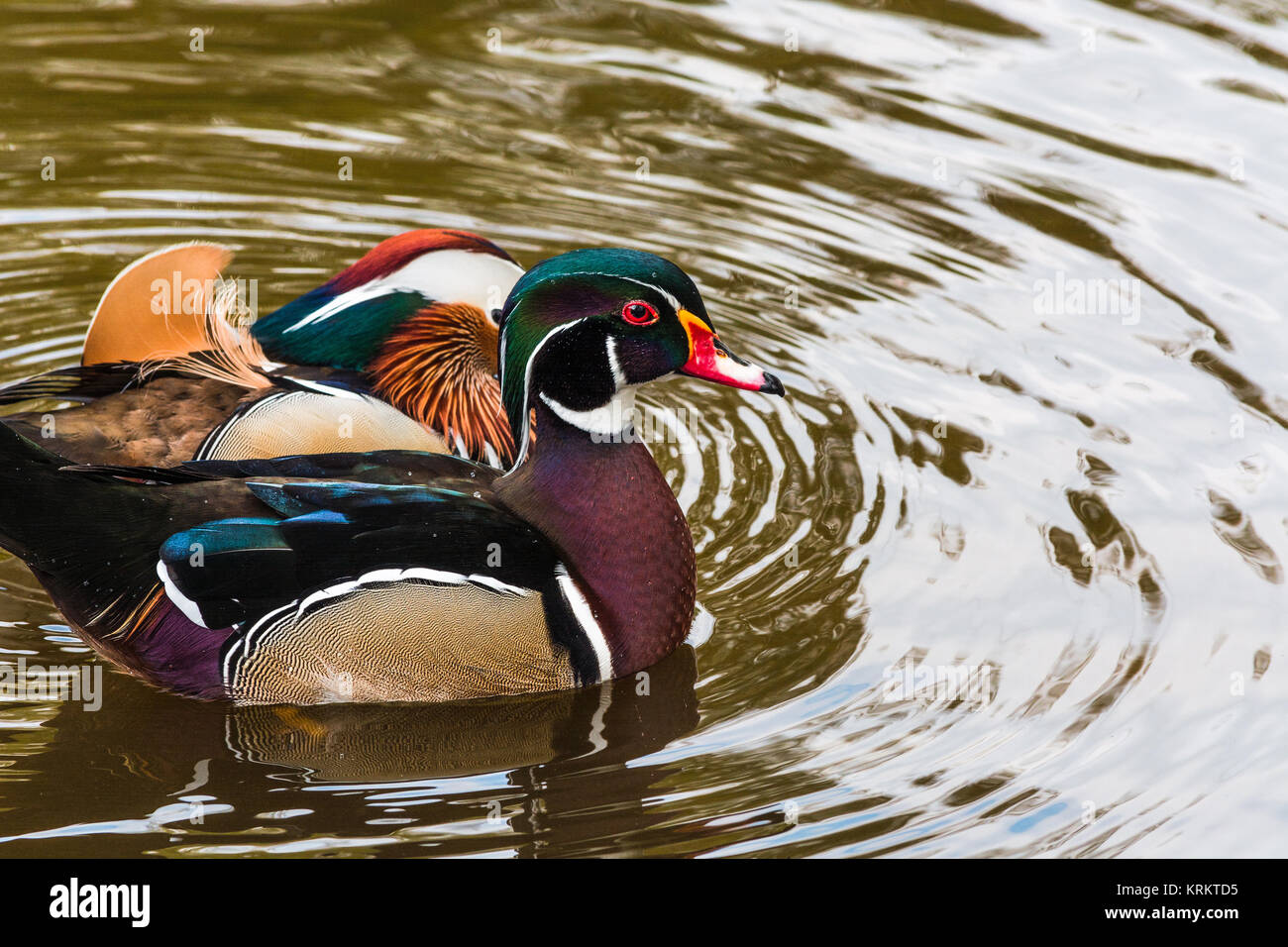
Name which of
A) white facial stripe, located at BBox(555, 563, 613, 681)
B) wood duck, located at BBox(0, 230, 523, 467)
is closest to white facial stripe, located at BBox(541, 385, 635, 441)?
white facial stripe, located at BBox(555, 563, 613, 681)

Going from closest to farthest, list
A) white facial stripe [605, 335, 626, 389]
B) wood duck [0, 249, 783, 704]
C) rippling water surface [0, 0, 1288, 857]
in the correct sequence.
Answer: rippling water surface [0, 0, 1288, 857]
wood duck [0, 249, 783, 704]
white facial stripe [605, 335, 626, 389]

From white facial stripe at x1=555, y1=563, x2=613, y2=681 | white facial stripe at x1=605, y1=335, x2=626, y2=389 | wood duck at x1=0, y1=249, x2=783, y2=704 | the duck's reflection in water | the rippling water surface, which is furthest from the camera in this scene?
white facial stripe at x1=605, y1=335, x2=626, y2=389

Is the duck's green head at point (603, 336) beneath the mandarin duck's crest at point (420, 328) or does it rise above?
above

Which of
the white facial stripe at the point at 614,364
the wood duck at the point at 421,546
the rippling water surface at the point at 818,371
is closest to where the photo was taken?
the rippling water surface at the point at 818,371

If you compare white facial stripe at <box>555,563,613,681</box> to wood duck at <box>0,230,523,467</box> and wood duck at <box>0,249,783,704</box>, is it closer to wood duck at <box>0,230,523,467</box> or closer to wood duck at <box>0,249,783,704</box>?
wood duck at <box>0,249,783,704</box>

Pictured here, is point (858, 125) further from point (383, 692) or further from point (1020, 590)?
point (383, 692)

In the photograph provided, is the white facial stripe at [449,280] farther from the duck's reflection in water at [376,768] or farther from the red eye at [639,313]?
the duck's reflection in water at [376,768]

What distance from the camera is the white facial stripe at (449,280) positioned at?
23.9 feet

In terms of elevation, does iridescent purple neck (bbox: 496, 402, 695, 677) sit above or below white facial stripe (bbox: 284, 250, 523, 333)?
below

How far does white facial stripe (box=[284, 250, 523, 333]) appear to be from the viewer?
7.29 meters

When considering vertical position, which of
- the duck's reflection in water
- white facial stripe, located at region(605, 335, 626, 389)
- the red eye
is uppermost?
the red eye

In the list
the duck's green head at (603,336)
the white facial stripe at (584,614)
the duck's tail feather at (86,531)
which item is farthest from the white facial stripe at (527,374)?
the duck's tail feather at (86,531)

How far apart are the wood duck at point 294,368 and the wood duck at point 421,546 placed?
58 centimetres
